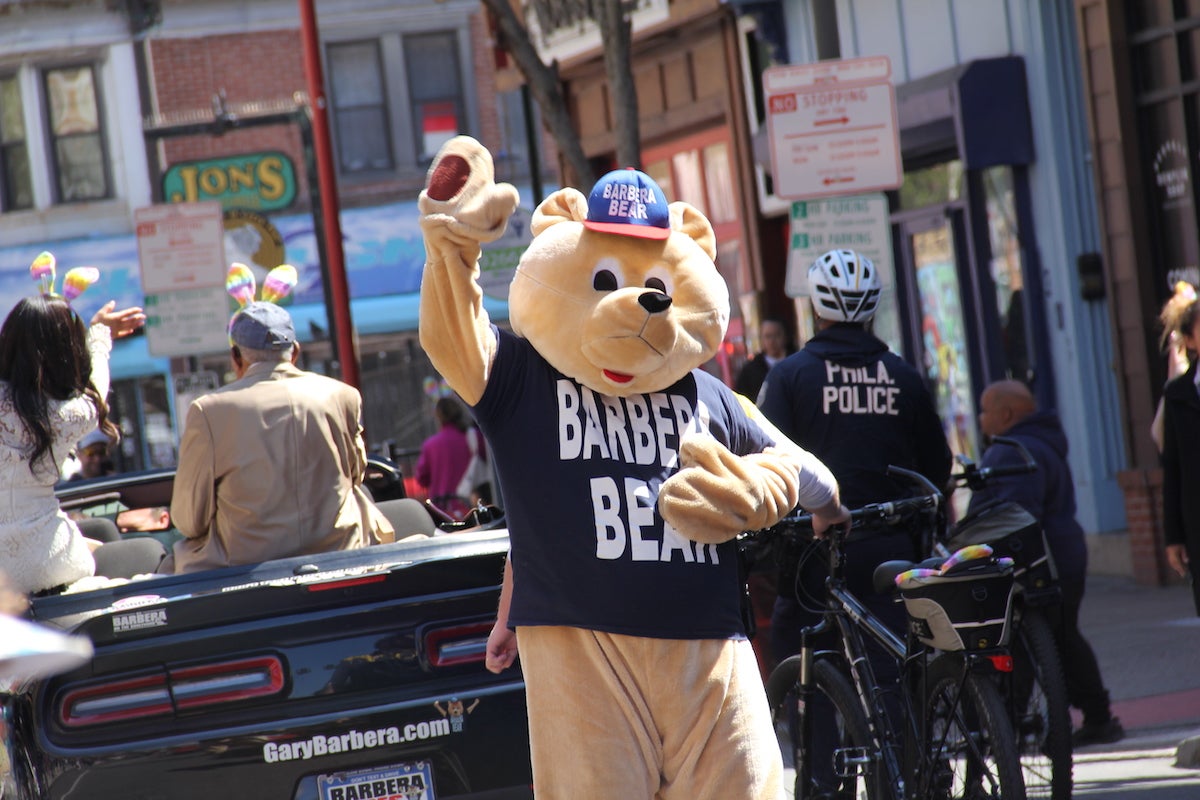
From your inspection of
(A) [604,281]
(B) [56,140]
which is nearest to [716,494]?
(A) [604,281]

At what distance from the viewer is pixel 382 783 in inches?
213

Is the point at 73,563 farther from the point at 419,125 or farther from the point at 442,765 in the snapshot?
the point at 419,125

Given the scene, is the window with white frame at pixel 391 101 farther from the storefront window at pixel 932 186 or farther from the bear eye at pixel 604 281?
the bear eye at pixel 604 281

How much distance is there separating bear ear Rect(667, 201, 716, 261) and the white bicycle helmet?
1.85 m

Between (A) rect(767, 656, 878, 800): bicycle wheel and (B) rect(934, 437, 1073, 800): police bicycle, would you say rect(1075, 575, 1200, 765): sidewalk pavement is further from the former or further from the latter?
(A) rect(767, 656, 878, 800): bicycle wheel

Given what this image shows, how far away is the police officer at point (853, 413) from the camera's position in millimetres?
6168

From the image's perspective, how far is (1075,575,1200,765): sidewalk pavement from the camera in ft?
27.0

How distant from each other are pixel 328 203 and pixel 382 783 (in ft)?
33.6

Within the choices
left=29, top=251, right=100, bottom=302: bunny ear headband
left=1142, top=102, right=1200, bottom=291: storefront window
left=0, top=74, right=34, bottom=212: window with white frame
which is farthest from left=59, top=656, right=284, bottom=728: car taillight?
left=0, top=74, right=34, bottom=212: window with white frame

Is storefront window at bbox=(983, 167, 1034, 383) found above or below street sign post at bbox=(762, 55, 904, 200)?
below

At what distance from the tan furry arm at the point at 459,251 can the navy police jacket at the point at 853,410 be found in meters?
2.32

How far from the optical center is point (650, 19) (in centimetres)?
1828

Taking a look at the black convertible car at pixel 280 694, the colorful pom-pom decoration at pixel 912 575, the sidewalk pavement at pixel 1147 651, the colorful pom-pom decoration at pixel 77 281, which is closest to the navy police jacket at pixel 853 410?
the colorful pom-pom decoration at pixel 912 575

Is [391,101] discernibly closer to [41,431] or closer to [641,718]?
[41,431]
